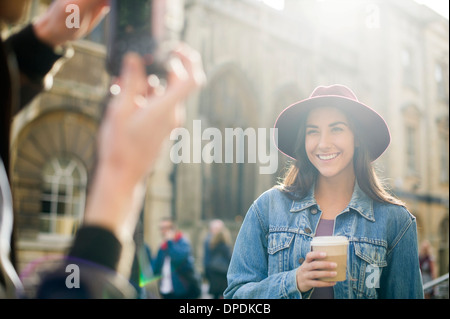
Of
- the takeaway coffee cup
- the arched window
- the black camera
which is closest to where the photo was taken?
the black camera

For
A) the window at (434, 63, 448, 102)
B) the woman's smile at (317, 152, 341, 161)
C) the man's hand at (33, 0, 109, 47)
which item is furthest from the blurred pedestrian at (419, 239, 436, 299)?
the man's hand at (33, 0, 109, 47)

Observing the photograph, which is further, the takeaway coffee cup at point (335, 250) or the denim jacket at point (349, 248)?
the denim jacket at point (349, 248)

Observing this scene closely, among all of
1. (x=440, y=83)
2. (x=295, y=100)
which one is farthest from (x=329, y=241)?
(x=440, y=83)

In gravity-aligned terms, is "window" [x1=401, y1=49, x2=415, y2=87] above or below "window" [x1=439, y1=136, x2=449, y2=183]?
above

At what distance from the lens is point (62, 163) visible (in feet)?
14.2

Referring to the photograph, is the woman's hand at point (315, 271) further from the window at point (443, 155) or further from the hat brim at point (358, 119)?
the window at point (443, 155)

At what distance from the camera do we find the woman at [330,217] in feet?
5.71

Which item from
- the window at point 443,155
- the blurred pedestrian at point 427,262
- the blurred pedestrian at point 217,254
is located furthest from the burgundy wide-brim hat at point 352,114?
the blurred pedestrian at point 217,254

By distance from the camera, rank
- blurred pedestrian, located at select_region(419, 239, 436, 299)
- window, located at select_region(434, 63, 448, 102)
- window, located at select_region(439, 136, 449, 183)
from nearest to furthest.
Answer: window, located at select_region(434, 63, 448, 102) → window, located at select_region(439, 136, 449, 183) → blurred pedestrian, located at select_region(419, 239, 436, 299)

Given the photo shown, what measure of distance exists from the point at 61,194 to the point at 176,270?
3.64ft

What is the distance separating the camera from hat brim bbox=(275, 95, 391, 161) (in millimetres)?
1906

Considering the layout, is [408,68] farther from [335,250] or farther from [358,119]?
[335,250]

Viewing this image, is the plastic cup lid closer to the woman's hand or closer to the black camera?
the woman's hand
